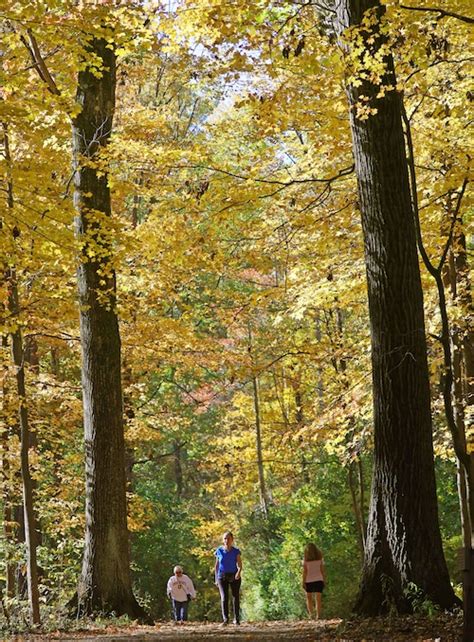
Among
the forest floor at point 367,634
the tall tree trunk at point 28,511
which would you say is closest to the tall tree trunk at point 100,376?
the tall tree trunk at point 28,511

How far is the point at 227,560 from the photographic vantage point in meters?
13.1

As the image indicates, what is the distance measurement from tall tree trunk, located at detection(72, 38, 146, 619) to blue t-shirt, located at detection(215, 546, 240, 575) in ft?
8.51

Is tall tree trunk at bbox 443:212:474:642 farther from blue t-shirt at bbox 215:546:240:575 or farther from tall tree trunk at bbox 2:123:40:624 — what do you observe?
tall tree trunk at bbox 2:123:40:624

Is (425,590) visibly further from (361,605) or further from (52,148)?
(52,148)

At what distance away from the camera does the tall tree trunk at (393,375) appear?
693 centimetres

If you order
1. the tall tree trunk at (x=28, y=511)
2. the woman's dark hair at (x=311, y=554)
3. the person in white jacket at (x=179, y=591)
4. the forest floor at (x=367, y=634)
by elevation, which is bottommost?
the person in white jacket at (x=179, y=591)

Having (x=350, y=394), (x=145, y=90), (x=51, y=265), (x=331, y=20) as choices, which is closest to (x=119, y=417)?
(x=51, y=265)

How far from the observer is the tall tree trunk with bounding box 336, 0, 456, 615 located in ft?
22.7

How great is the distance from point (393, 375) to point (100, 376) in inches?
195

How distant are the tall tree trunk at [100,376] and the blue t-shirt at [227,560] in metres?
2.59

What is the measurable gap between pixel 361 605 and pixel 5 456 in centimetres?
1003

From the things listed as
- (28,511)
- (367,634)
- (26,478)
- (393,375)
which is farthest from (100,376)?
(367,634)

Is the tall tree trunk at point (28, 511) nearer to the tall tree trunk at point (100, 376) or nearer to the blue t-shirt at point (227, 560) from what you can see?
the tall tree trunk at point (100, 376)

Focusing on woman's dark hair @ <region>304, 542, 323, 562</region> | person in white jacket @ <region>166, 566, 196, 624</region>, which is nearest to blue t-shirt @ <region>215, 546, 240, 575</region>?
woman's dark hair @ <region>304, 542, 323, 562</region>
